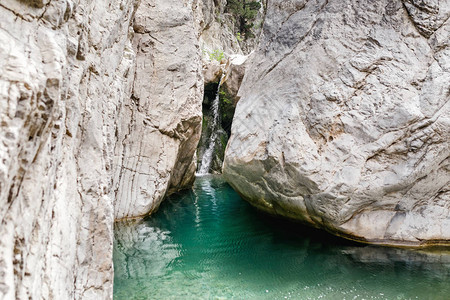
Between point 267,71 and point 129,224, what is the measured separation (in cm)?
421

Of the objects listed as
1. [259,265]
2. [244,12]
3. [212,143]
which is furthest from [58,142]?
[244,12]

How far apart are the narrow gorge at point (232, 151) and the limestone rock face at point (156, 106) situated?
33 mm

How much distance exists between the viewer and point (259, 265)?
475cm

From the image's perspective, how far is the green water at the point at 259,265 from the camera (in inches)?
155

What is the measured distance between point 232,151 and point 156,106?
2224mm

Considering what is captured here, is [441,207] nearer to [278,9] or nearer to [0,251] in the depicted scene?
[278,9]

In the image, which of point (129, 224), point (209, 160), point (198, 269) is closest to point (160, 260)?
point (198, 269)

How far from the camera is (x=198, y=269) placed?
4551mm

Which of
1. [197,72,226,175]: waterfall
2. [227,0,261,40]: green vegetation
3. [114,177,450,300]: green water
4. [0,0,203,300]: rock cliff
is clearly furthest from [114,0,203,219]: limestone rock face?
[227,0,261,40]: green vegetation

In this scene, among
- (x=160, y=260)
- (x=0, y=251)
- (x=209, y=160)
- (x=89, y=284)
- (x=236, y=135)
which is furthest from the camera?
(x=209, y=160)

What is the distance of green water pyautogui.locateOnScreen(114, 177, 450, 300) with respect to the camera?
13.0ft

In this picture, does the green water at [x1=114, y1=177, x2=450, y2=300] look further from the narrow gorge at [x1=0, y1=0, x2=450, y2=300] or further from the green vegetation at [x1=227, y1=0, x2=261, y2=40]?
the green vegetation at [x1=227, y1=0, x2=261, y2=40]

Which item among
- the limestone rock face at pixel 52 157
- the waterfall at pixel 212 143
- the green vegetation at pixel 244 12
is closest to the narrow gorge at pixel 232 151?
the limestone rock face at pixel 52 157

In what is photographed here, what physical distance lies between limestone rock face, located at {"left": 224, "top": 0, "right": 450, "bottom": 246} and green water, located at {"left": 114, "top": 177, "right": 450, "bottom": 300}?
0.52m
